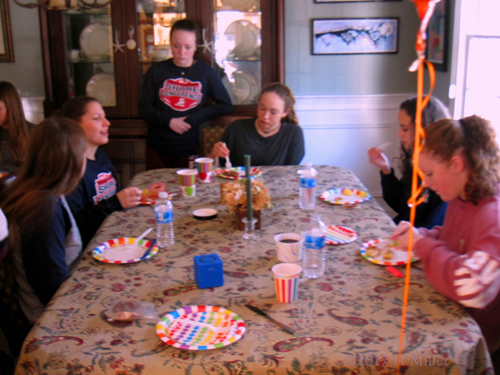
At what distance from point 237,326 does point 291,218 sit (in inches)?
30.8

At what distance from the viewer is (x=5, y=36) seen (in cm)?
386

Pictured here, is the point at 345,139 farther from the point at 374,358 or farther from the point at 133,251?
the point at 374,358

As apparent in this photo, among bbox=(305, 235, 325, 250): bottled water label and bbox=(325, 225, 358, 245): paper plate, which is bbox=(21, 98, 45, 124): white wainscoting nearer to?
bbox=(325, 225, 358, 245): paper plate

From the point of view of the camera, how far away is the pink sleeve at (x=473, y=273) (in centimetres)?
119

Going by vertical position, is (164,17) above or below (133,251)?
above

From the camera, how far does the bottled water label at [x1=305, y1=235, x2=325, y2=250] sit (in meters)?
1.36

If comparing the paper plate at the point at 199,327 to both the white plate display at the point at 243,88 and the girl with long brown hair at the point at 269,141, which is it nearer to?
the girl with long brown hair at the point at 269,141

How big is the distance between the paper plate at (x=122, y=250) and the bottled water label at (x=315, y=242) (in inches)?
19.3

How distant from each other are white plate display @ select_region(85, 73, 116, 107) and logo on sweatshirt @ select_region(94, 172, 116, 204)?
1.40 meters

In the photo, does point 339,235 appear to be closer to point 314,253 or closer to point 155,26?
point 314,253

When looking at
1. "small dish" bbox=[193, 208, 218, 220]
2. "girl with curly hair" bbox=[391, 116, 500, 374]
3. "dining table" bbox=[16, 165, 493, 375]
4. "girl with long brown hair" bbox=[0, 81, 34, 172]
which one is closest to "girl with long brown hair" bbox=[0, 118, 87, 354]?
"dining table" bbox=[16, 165, 493, 375]

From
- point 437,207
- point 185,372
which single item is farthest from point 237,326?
point 437,207

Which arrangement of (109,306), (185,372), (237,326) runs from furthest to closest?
1. (109,306)
2. (237,326)
3. (185,372)

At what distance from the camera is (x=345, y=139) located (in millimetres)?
4008
